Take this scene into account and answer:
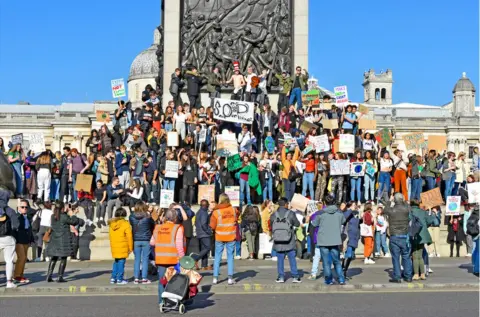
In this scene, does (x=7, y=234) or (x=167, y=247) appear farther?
(x=7, y=234)

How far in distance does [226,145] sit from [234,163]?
4.74 ft

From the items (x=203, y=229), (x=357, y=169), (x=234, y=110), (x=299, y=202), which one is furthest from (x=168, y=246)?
(x=234, y=110)

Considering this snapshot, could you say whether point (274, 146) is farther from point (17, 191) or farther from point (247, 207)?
point (17, 191)

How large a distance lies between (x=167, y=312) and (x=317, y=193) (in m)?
10.5

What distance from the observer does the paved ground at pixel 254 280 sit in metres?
15.9

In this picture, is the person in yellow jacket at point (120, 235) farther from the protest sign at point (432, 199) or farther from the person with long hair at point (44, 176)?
the protest sign at point (432, 199)

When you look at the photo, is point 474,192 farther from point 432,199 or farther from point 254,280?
point 254,280

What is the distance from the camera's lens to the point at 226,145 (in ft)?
79.1

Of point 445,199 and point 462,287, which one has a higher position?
point 445,199

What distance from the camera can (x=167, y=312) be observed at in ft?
43.3

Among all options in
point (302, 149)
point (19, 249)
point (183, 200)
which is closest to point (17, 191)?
point (183, 200)

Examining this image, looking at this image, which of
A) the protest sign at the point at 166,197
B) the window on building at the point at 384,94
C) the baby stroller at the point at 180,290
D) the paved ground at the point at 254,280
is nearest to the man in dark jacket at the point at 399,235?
the paved ground at the point at 254,280

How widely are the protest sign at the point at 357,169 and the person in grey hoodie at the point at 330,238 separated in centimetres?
627

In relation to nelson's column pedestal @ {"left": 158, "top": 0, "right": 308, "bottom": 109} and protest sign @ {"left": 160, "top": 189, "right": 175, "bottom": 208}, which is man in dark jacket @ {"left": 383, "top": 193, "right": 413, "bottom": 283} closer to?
protest sign @ {"left": 160, "top": 189, "right": 175, "bottom": 208}
